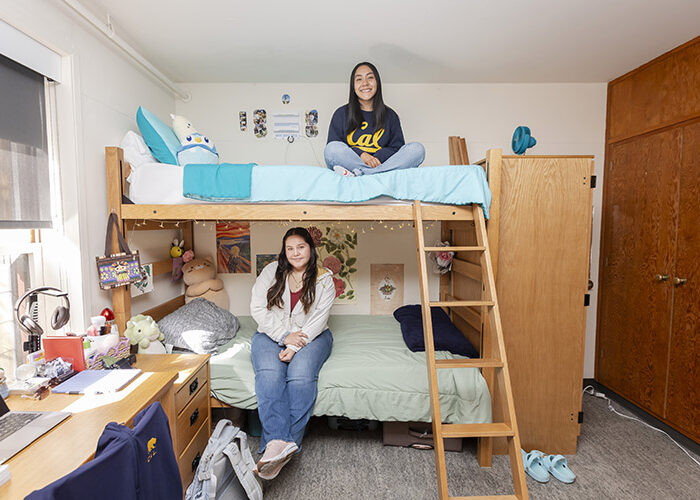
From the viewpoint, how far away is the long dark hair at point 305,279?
2.29 meters

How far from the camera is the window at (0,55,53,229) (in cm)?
151

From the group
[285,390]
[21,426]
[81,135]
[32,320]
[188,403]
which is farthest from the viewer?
[285,390]

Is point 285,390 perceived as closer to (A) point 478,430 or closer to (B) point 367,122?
(A) point 478,430

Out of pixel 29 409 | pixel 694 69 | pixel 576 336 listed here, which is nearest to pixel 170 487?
pixel 29 409

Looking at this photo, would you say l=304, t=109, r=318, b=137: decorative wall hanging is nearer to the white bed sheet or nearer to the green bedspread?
the white bed sheet

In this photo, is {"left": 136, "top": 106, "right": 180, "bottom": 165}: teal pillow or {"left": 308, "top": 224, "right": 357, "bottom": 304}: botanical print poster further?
{"left": 308, "top": 224, "right": 357, "bottom": 304}: botanical print poster

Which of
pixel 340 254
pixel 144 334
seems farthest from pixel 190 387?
pixel 340 254

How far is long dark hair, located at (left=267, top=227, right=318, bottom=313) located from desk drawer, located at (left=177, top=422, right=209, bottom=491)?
783mm

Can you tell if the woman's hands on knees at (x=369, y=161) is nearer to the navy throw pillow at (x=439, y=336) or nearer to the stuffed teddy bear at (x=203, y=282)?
the navy throw pillow at (x=439, y=336)

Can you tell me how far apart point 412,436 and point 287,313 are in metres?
1.07

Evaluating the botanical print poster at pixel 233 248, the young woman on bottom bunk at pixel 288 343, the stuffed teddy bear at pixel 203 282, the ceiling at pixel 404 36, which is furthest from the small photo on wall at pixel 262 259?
the ceiling at pixel 404 36

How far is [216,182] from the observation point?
6.29 ft

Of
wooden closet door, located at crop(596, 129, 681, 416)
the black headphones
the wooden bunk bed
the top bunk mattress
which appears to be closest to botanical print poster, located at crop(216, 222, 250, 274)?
the wooden bunk bed

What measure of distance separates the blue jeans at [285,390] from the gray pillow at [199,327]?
344mm
